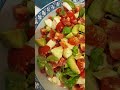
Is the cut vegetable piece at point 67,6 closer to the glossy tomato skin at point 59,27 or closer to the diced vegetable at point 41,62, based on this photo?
the glossy tomato skin at point 59,27

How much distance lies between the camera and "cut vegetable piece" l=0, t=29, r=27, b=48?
104 cm

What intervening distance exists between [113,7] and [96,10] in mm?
54

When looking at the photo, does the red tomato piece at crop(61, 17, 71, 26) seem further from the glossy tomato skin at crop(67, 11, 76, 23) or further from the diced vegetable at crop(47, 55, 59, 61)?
the diced vegetable at crop(47, 55, 59, 61)

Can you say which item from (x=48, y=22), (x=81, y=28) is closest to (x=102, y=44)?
(x=81, y=28)

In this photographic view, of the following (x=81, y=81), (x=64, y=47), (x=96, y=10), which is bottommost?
(x=81, y=81)

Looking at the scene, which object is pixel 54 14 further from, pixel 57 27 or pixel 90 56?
pixel 90 56

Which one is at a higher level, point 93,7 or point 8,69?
point 93,7

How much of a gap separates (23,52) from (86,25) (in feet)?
0.70

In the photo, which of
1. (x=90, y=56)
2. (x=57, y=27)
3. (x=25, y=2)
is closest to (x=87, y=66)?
(x=90, y=56)

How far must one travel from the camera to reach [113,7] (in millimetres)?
1101

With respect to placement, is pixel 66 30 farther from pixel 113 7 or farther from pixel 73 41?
pixel 113 7

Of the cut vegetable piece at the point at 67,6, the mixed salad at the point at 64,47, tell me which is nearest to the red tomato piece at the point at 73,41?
the mixed salad at the point at 64,47

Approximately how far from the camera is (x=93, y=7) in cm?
112

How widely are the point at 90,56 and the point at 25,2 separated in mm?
266
